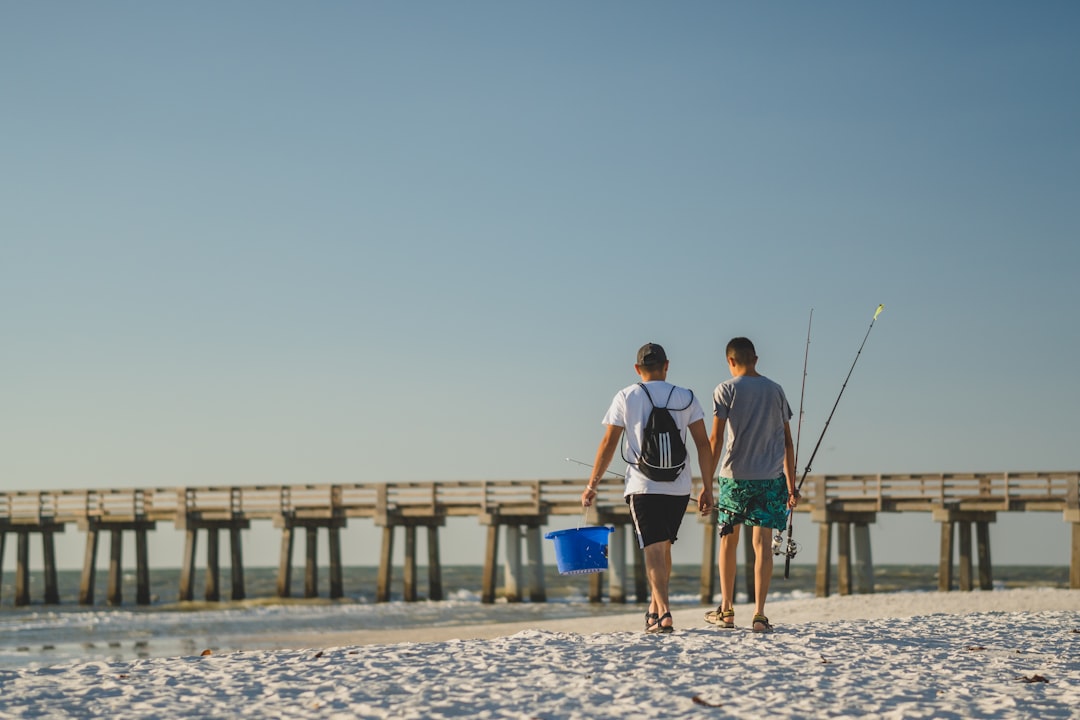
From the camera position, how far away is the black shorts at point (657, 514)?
832 centimetres

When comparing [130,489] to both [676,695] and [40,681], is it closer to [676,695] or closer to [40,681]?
[40,681]

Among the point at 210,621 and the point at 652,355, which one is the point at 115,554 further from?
the point at 652,355

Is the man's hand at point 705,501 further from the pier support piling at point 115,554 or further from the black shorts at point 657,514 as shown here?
the pier support piling at point 115,554

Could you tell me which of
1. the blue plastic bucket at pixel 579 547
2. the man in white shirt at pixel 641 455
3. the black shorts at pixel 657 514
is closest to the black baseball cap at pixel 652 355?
the man in white shirt at pixel 641 455

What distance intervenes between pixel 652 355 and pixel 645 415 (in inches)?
16.8

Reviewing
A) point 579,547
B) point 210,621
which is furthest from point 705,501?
point 210,621

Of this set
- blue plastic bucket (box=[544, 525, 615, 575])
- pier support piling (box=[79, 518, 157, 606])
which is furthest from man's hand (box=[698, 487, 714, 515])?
pier support piling (box=[79, 518, 157, 606])

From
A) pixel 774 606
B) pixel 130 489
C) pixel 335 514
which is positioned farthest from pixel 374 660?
pixel 130 489

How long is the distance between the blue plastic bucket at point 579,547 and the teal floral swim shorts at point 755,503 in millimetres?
872

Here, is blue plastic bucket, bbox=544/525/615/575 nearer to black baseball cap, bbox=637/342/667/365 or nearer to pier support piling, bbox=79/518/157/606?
black baseball cap, bbox=637/342/667/365

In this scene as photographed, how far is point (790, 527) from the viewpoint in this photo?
9633mm

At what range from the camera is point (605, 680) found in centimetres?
715

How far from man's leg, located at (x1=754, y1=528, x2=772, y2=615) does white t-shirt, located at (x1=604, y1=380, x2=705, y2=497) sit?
706 mm

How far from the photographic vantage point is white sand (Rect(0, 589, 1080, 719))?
6609 millimetres
